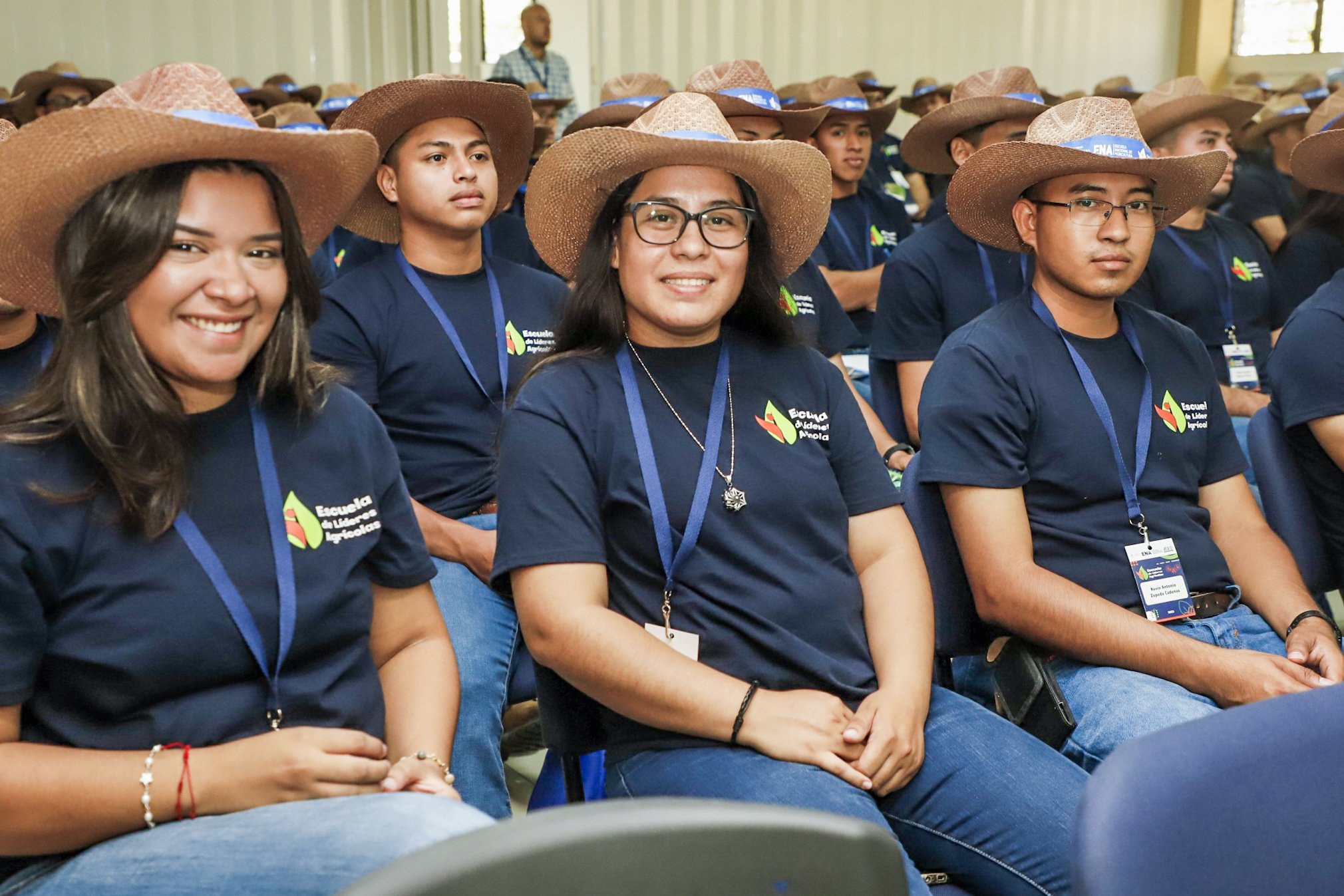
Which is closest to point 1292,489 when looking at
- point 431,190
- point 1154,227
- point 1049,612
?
point 1154,227

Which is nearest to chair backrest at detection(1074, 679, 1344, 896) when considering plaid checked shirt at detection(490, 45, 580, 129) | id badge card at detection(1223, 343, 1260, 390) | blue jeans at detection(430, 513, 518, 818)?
blue jeans at detection(430, 513, 518, 818)

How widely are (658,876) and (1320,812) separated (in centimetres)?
56

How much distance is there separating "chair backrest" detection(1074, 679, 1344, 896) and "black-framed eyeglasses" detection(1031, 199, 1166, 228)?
1475 mm

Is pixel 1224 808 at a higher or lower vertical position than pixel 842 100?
lower

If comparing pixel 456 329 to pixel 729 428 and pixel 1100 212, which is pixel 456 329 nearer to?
pixel 729 428

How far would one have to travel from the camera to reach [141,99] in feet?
5.22

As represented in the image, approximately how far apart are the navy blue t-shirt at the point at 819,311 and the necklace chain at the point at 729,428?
1481 millimetres

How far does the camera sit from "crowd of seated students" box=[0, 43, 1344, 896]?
1.39m

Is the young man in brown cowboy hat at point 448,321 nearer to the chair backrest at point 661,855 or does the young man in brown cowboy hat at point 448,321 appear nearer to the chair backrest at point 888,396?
the chair backrest at point 888,396

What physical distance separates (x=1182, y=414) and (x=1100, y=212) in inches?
16.2

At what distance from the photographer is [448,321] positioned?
2832mm

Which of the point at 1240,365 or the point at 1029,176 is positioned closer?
the point at 1029,176

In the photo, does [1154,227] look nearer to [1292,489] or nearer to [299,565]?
[1292,489]

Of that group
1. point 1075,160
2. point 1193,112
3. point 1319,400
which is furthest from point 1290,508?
point 1193,112
